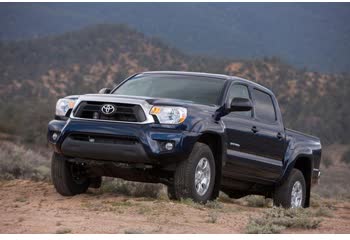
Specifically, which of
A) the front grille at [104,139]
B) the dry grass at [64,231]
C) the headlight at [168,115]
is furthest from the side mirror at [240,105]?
the dry grass at [64,231]

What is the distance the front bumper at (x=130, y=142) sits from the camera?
8.59 metres

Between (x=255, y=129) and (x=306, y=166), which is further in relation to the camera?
(x=306, y=166)

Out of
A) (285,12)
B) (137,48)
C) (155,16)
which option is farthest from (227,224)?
(285,12)

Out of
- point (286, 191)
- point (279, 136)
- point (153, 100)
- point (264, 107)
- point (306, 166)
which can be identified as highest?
point (153, 100)

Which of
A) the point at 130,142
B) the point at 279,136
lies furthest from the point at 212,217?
the point at 279,136

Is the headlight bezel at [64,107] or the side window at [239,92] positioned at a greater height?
the side window at [239,92]

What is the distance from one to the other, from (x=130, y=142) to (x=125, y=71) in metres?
47.7

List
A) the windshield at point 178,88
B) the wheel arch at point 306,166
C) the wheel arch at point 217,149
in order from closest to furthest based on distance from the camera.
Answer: the wheel arch at point 217,149 → the windshield at point 178,88 → the wheel arch at point 306,166

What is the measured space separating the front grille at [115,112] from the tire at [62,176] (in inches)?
29.6

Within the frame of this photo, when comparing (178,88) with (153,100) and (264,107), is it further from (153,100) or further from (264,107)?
(264,107)

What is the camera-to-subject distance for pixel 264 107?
11.0 metres

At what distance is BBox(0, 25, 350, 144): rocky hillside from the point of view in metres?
48.9

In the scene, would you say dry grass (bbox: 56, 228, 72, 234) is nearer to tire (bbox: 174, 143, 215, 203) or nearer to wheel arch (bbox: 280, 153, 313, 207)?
tire (bbox: 174, 143, 215, 203)

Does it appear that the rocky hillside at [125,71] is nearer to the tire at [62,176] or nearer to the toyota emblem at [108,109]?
the tire at [62,176]
